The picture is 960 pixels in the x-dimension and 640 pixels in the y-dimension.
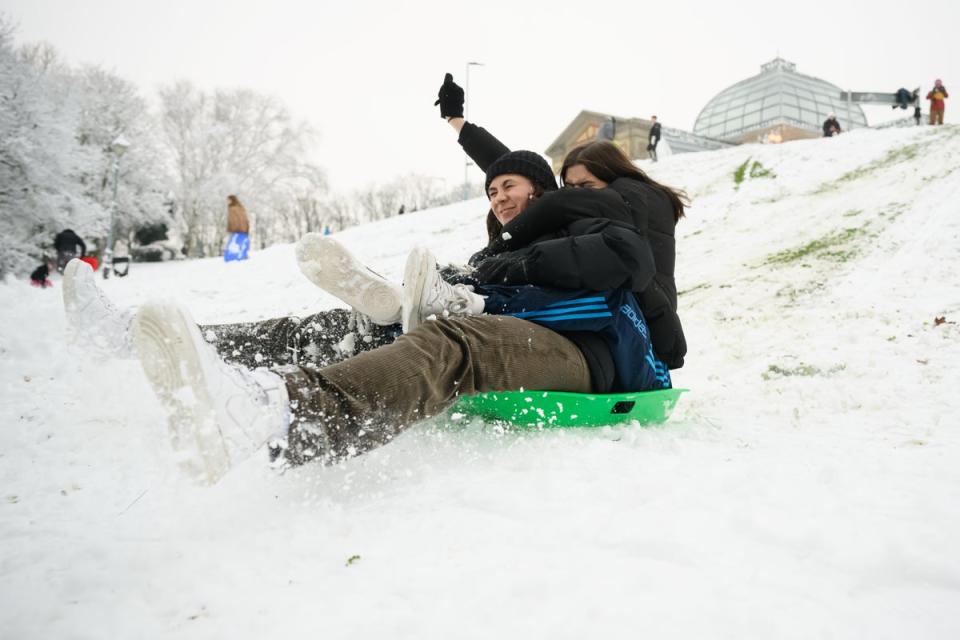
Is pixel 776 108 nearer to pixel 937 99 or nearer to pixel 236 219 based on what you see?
pixel 937 99

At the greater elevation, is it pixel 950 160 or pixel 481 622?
pixel 950 160

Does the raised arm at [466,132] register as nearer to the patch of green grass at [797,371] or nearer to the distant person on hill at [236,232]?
the patch of green grass at [797,371]

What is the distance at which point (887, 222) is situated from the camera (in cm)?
606

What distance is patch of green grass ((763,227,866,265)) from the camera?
557 centimetres

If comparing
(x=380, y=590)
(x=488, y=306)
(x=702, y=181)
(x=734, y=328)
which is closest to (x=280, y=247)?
(x=702, y=181)

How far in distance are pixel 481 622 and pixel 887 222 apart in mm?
7174

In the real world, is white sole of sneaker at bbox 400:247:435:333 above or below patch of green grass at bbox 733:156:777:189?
below

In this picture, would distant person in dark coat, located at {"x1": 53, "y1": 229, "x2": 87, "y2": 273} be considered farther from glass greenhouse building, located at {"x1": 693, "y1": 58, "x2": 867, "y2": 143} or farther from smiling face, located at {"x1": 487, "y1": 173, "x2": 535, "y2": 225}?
glass greenhouse building, located at {"x1": 693, "y1": 58, "x2": 867, "y2": 143}

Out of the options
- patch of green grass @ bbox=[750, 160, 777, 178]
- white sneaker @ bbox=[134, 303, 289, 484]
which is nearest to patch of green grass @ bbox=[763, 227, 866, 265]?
patch of green grass @ bbox=[750, 160, 777, 178]

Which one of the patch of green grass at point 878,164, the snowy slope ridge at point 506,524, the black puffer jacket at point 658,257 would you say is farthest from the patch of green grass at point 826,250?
the black puffer jacket at point 658,257

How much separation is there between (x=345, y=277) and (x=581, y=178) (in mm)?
1397

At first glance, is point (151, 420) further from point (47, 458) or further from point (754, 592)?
point (754, 592)

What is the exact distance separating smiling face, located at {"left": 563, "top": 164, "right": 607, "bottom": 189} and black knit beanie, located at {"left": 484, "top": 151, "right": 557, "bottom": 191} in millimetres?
108

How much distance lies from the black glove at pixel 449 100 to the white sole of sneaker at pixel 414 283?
8.07 ft
